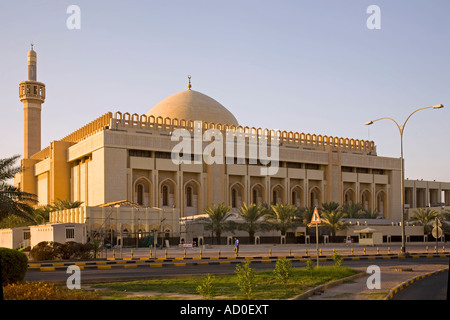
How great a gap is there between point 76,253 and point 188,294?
1670 cm

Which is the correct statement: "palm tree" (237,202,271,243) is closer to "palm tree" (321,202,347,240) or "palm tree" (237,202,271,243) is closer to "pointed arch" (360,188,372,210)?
"palm tree" (321,202,347,240)

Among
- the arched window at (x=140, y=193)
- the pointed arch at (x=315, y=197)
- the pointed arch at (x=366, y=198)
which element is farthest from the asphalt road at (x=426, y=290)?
the pointed arch at (x=366, y=198)

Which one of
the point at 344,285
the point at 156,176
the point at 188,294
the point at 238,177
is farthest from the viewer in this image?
the point at 238,177

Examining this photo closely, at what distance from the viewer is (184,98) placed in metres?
71.2

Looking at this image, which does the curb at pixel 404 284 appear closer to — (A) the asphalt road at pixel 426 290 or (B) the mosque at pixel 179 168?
(A) the asphalt road at pixel 426 290

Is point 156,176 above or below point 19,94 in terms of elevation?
below

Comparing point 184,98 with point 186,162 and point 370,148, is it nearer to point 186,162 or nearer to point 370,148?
point 186,162

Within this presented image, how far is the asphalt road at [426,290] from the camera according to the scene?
484 inches

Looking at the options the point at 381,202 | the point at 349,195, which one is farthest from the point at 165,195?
the point at 381,202

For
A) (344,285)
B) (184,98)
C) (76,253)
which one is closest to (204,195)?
Answer: (184,98)

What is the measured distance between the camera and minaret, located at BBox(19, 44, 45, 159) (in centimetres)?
6688

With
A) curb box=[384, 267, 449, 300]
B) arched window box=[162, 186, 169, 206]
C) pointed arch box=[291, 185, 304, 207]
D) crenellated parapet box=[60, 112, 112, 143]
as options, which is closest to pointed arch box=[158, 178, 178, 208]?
arched window box=[162, 186, 169, 206]

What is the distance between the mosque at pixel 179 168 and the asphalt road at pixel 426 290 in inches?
1292

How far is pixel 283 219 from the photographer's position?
161ft
